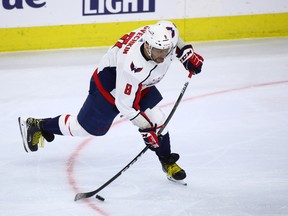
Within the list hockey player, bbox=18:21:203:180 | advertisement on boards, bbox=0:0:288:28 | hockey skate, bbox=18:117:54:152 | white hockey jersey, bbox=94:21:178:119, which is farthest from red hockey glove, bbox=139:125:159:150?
advertisement on boards, bbox=0:0:288:28

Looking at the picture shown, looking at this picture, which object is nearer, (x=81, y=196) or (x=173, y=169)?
(x=81, y=196)

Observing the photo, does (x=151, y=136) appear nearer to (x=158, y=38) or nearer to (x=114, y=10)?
(x=158, y=38)

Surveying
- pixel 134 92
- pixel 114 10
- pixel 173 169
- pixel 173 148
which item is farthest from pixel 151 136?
pixel 114 10

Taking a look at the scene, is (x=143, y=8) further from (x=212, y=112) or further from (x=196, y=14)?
(x=212, y=112)

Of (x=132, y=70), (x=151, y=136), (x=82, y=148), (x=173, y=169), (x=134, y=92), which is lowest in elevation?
(x=82, y=148)

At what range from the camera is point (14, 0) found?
22.9 ft

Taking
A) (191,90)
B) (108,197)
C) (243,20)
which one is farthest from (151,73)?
(243,20)

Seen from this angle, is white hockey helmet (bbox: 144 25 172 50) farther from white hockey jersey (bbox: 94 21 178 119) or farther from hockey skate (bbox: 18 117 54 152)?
hockey skate (bbox: 18 117 54 152)

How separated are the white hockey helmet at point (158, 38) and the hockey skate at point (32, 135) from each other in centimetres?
111

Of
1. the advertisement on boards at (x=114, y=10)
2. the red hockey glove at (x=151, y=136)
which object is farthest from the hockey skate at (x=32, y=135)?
the advertisement on boards at (x=114, y=10)

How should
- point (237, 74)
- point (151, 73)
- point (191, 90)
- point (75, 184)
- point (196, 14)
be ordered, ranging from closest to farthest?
point (151, 73) < point (75, 184) < point (191, 90) < point (237, 74) < point (196, 14)

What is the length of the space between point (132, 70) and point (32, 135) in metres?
1.04

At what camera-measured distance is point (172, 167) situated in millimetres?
4125

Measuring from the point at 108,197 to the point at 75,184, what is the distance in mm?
285
